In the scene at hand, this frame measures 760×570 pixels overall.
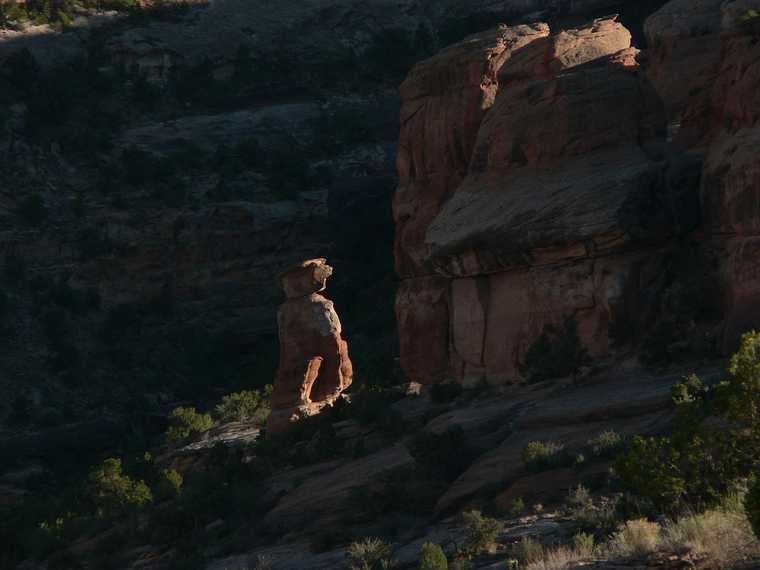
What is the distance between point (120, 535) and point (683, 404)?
16057mm

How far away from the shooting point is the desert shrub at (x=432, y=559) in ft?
60.7

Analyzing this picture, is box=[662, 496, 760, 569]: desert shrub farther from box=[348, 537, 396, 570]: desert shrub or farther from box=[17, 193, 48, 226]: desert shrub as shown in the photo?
box=[17, 193, 48, 226]: desert shrub

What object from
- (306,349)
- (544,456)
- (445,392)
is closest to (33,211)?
(306,349)

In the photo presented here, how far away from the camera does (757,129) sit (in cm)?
2708

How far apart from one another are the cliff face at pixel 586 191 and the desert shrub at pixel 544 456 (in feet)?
14.5

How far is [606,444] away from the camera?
73.6ft

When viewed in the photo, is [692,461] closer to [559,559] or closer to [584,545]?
[584,545]

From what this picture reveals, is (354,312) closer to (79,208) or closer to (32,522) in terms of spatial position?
(79,208)

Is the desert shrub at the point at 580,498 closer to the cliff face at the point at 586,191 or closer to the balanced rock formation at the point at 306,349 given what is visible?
the cliff face at the point at 586,191

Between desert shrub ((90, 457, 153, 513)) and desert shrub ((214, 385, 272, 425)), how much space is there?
595 cm

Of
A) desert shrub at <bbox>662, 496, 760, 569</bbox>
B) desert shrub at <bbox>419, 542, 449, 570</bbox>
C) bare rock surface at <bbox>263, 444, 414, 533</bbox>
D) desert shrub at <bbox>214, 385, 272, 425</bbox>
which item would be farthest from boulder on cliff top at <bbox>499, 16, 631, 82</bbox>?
desert shrub at <bbox>662, 496, 760, 569</bbox>

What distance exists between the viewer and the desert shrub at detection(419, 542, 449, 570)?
18.5m

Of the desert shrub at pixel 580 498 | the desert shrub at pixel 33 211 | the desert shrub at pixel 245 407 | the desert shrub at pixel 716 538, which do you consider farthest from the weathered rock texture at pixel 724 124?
the desert shrub at pixel 33 211

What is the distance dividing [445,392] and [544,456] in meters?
9.46
